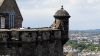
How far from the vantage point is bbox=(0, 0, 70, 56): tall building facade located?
63.5ft

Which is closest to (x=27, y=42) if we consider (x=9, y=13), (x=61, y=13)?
(x=61, y=13)

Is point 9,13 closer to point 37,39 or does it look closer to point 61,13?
point 61,13

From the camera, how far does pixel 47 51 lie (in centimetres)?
2052

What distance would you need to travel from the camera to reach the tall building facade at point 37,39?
762 inches

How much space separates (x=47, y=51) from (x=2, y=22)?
4.92 metres

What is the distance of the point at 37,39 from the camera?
2000 cm

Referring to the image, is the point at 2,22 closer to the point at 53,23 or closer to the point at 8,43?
the point at 53,23

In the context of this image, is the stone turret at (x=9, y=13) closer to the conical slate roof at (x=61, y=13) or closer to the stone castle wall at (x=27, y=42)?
the conical slate roof at (x=61, y=13)

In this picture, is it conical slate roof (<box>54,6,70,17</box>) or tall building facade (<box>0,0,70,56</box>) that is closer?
tall building facade (<box>0,0,70,56</box>)

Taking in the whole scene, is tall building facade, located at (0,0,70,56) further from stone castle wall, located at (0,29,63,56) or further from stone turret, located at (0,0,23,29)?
stone turret, located at (0,0,23,29)

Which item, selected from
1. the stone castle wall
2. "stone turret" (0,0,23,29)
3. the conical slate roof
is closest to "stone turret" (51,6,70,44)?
the conical slate roof

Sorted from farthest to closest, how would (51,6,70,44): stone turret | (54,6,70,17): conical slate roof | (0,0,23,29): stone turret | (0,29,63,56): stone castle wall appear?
(0,0,23,29): stone turret < (54,6,70,17): conical slate roof < (51,6,70,44): stone turret < (0,29,63,56): stone castle wall

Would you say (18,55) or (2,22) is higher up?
(2,22)

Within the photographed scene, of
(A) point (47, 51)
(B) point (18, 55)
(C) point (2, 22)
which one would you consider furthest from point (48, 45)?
(C) point (2, 22)
